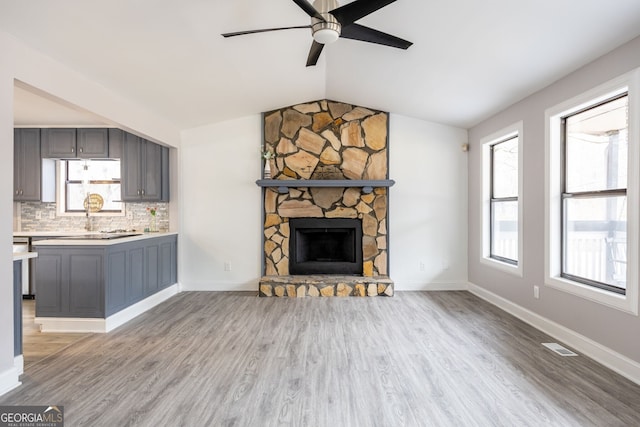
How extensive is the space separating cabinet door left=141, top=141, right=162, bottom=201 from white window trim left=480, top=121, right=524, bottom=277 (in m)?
4.60

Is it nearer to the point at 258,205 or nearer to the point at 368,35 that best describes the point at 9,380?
the point at 258,205

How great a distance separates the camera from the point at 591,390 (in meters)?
2.24

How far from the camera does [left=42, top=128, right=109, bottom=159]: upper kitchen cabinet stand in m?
4.73

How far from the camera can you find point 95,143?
473cm

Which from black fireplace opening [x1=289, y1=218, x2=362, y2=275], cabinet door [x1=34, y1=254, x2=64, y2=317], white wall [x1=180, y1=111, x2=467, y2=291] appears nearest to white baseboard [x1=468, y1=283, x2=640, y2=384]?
white wall [x1=180, y1=111, x2=467, y2=291]

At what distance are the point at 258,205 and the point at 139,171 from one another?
1.71m

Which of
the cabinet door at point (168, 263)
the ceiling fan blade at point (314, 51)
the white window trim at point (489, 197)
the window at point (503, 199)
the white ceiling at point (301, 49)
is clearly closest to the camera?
the white ceiling at point (301, 49)

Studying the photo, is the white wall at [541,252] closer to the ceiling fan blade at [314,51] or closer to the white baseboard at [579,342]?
the white baseboard at [579,342]

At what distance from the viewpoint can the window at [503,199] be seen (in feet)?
12.9

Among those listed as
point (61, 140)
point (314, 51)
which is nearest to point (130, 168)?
point (61, 140)

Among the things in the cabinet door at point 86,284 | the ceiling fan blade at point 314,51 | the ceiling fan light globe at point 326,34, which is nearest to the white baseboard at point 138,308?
the cabinet door at point 86,284

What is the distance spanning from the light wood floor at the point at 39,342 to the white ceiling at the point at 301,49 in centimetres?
248

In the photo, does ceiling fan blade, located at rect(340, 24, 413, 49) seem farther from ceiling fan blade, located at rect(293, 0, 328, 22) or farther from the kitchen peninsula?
the kitchen peninsula

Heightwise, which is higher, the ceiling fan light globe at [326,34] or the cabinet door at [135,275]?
the ceiling fan light globe at [326,34]
